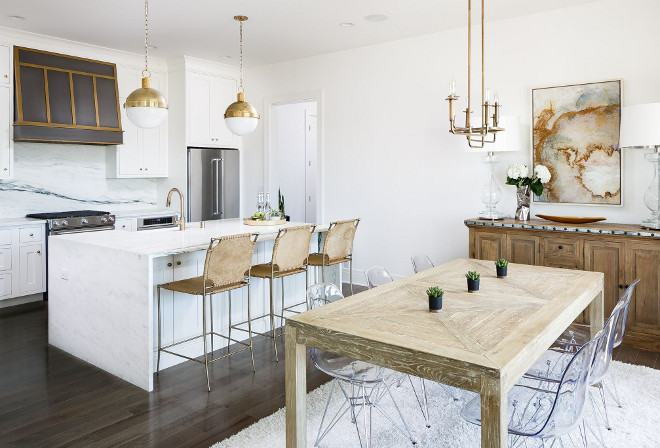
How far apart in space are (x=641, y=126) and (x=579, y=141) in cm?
81

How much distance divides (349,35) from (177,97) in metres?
2.65

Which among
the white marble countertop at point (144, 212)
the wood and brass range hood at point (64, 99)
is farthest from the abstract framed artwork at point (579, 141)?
Answer: the wood and brass range hood at point (64, 99)

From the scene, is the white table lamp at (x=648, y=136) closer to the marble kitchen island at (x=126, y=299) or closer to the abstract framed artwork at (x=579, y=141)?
the abstract framed artwork at (x=579, y=141)

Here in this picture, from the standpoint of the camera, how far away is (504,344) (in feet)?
6.52

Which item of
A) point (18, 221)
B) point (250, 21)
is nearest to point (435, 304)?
point (250, 21)

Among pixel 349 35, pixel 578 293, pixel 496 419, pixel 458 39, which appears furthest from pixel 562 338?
pixel 349 35

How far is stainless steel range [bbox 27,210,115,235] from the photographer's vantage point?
18.6 feet

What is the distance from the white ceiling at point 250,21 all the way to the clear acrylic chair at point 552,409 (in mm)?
3640

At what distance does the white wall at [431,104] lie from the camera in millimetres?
4656

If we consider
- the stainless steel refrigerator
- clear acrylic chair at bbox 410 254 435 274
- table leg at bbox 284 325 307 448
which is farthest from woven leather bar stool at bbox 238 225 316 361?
the stainless steel refrigerator

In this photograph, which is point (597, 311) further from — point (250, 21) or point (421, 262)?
point (250, 21)

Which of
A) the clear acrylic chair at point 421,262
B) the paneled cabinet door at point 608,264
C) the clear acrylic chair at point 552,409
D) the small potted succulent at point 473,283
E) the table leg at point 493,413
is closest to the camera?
the table leg at point 493,413

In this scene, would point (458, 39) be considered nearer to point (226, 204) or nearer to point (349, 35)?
point (349, 35)

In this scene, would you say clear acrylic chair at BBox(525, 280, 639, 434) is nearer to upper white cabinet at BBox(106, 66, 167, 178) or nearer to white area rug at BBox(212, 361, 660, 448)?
white area rug at BBox(212, 361, 660, 448)
